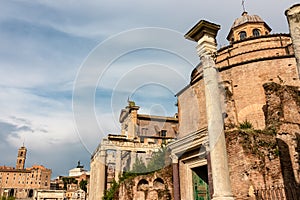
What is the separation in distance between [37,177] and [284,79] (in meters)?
82.9

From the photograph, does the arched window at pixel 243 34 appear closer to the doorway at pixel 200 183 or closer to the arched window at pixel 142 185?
the doorway at pixel 200 183

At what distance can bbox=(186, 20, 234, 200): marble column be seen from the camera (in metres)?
8.21

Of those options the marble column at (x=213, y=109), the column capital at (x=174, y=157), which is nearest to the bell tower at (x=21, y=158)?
the column capital at (x=174, y=157)

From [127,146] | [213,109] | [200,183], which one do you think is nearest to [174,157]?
[200,183]

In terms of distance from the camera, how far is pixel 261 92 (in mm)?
20109

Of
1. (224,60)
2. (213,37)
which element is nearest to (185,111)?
(224,60)

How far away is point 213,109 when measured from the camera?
892 centimetres

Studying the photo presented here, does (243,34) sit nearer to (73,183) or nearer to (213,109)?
(213,109)

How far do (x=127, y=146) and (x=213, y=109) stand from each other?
19.4 m

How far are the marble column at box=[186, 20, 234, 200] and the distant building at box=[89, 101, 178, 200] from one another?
17.1 metres


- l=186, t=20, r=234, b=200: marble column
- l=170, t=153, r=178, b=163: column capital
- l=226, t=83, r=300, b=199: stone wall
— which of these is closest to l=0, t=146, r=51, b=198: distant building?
l=170, t=153, r=178, b=163: column capital

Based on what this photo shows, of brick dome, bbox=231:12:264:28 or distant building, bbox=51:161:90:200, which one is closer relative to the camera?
brick dome, bbox=231:12:264:28

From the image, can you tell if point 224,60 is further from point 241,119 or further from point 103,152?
point 103,152

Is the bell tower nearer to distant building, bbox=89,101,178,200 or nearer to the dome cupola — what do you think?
distant building, bbox=89,101,178,200
